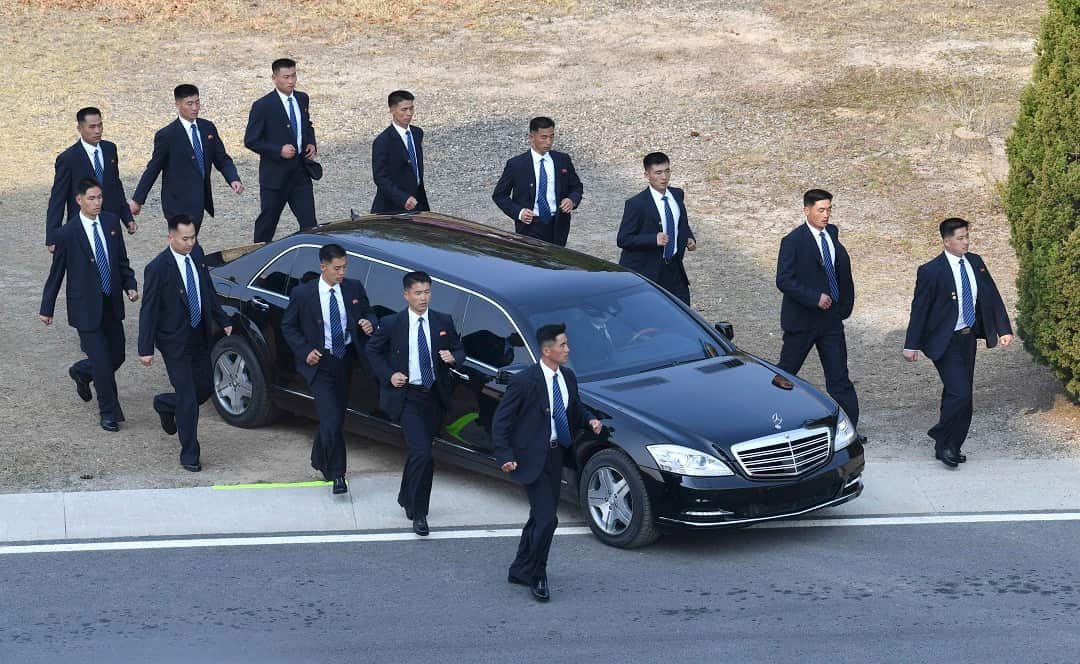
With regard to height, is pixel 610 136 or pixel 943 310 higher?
pixel 610 136

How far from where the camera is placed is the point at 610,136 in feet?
70.5

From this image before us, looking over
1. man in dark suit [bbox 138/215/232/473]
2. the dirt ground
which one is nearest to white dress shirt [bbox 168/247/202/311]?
man in dark suit [bbox 138/215/232/473]

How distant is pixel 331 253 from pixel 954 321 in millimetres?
4397

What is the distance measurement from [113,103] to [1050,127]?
14.4 metres

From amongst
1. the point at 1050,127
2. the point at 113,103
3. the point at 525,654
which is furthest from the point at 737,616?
the point at 113,103

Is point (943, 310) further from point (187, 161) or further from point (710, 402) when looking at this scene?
point (187, 161)

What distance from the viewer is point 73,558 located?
9.78 m

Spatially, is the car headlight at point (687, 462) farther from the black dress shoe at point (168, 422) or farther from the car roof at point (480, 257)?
the black dress shoe at point (168, 422)

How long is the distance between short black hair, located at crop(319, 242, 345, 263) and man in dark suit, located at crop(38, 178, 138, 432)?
1834 millimetres


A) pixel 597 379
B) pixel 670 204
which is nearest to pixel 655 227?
pixel 670 204

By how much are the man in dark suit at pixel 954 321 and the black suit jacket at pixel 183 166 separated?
615 centimetres

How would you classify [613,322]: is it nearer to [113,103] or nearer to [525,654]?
[525,654]

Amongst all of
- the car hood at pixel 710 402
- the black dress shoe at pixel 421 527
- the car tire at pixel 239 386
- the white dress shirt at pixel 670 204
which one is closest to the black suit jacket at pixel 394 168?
the white dress shirt at pixel 670 204

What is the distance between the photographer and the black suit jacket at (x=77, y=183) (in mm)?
13312
